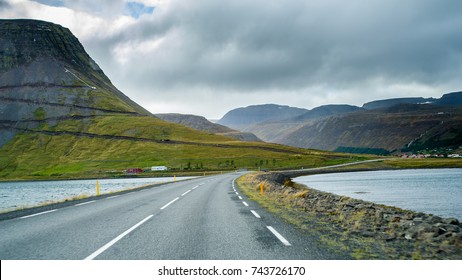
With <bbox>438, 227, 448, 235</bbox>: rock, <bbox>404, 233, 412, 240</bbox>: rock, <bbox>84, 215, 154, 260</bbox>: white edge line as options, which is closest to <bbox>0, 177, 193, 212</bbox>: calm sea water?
<bbox>84, 215, 154, 260</bbox>: white edge line

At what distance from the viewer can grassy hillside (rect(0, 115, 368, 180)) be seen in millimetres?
144125

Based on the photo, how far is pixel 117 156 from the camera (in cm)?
16562

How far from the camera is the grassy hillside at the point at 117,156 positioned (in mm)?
144125

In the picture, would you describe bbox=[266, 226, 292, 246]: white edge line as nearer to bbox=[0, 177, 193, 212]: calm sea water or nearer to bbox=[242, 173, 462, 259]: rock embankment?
bbox=[242, 173, 462, 259]: rock embankment

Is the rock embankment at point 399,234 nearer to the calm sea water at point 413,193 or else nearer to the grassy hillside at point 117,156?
the calm sea water at point 413,193

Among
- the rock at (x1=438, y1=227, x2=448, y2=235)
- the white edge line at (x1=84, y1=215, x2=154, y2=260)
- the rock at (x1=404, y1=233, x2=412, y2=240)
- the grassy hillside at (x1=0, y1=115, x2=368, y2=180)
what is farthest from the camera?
the grassy hillside at (x1=0, y1=115, x2=368, y2=180)

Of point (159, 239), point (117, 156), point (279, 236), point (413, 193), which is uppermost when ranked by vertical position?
point (117, 156)

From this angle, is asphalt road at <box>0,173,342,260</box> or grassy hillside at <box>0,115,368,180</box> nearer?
asphalt road at <box>0,173,342,260</box>

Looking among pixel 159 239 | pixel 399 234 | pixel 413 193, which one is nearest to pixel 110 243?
pixel 159 239

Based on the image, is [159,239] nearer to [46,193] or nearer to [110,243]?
[110,243]

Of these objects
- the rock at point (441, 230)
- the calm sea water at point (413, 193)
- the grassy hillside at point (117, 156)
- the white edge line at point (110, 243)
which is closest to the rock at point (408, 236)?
the rock at point (441, 230)
